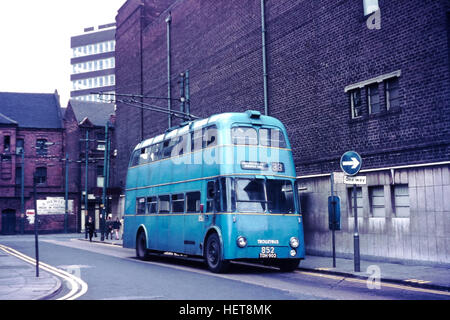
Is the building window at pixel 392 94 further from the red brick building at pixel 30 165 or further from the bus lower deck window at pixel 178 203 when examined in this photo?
the red brick building at pixel 30 165

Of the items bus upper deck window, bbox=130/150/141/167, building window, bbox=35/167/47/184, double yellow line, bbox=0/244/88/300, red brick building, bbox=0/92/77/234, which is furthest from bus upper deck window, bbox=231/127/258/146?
building window, bbox=35/167/47/184

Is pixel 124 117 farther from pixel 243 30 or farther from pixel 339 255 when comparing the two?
pixel 339 255

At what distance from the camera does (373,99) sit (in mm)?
18016

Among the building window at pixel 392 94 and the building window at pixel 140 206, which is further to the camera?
the building window at pixel 140 206

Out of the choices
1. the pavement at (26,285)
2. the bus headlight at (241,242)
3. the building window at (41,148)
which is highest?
the building window at (41,148)

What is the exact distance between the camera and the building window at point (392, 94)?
16966 mm

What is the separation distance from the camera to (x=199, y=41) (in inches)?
1188

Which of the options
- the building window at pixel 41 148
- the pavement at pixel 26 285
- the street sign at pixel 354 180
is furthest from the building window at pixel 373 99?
the building window at pixel 41 148

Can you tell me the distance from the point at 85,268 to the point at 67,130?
51094mm

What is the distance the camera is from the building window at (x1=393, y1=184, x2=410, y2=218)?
643 inches

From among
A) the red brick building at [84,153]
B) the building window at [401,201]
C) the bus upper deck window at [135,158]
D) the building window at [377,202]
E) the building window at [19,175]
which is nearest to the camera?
the building window at [401,201]

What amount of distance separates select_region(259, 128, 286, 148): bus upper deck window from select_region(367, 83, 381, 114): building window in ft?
12.9

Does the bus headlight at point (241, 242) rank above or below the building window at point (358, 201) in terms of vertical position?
below

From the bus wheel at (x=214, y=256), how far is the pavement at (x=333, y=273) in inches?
96.9
